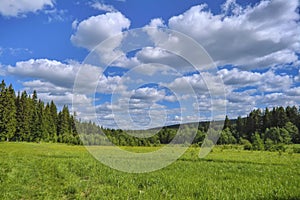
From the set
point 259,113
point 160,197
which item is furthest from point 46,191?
point 259,113

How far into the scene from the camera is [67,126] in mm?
105500

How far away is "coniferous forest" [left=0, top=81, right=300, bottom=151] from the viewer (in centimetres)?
7269

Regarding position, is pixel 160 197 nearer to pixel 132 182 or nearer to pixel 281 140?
pixel 132 182

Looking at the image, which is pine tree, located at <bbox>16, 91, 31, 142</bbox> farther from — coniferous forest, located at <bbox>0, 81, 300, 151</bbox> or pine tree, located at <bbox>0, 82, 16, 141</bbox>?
pine tree, located at <bbox>0, 82, 16, 141</bbox>

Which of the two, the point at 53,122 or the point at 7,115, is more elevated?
the point at 7,115

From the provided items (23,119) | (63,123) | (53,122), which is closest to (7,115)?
(23,119)

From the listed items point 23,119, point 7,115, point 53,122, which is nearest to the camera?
point 7,115

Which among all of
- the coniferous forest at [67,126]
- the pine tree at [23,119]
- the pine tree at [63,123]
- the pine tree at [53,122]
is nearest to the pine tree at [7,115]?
the coniferous forest at [67,126]

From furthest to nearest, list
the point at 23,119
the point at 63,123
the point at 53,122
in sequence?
1. the point at 63,123
2. the point at 53,122
3. the point at 23,119

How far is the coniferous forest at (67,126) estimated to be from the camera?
72.7 m

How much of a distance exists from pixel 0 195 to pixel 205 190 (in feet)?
23.8

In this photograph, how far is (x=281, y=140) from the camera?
78812mm

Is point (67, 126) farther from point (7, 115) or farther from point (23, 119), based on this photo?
point (7, 115)

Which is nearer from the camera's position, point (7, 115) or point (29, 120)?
point (7, 115)
